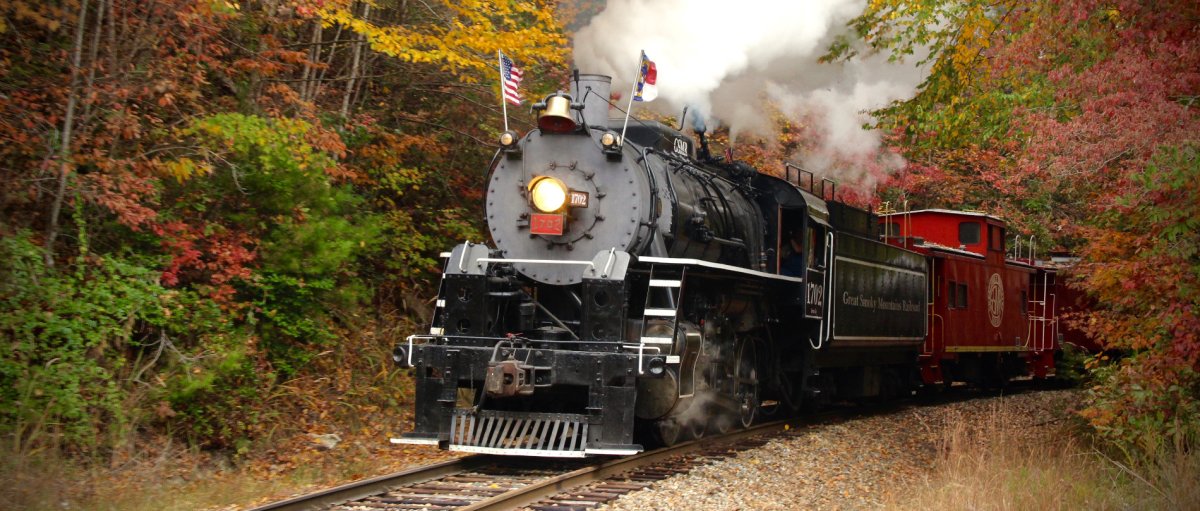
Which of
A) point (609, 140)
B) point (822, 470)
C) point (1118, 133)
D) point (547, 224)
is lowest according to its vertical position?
point (822, 470)

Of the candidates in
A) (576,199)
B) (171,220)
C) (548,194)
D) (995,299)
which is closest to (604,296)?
(576,199)

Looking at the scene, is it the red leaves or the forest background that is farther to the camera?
the red leaves

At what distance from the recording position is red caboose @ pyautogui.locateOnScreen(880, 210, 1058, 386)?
15883 mm

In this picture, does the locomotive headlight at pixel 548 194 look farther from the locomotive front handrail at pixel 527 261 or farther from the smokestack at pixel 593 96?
the smokestack at pixel 593 96

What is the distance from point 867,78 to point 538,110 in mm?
6350

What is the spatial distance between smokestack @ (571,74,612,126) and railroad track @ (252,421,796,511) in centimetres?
309

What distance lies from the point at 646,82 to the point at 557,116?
5.19 feet

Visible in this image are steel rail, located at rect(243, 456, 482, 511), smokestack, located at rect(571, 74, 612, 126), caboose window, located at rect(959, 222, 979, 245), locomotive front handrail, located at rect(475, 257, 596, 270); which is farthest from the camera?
caboose window, located at rect(959, 222, 979, 245)

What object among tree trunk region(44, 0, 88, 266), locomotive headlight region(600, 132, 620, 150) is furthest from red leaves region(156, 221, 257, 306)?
locomotive headlight region(600, 132, 620, 150)

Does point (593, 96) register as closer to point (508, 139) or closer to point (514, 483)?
point (508, 139)

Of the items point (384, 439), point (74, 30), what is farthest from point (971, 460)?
point (74, 30)

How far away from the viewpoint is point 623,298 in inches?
321

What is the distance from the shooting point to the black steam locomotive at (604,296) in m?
7.99

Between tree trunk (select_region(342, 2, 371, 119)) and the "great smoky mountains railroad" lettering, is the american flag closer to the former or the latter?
tree trunk (select_region(342, 2, 371, 119))
